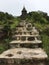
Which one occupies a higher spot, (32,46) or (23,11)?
(23,11)

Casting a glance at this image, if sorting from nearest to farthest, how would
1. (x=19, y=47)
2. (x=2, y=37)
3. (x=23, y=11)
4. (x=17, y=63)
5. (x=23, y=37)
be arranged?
(x=17, y=63) < (x=19, y=47) < (x=23, y=37) < (x=2, y=37) < (x=23, y=11)

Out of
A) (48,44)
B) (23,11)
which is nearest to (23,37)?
(48,44)

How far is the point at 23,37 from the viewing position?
314 inches

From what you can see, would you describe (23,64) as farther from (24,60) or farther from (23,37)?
(23,37)

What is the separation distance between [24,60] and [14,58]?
0.24 metres

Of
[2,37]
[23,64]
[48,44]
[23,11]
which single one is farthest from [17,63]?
[23,11]

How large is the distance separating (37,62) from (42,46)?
2061 mm

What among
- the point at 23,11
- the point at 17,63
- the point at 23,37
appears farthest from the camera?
the point at 23,11

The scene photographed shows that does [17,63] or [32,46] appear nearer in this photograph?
[17,63]

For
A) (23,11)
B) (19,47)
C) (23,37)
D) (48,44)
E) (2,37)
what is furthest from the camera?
(23,11)

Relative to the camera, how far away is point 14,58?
4.80 metres

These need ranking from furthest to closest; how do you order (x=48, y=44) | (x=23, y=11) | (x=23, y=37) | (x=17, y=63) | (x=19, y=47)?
(x=23, y=11)
(x=23, y=37)
(x=48, y=44)
(x=19, y=47)
(x=17, y=63)

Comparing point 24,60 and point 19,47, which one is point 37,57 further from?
point 19,47

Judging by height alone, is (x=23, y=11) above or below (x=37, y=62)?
above
